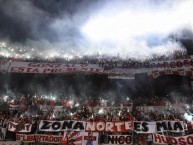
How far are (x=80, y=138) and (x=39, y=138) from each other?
2.80 meters

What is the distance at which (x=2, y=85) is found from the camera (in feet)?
96.6

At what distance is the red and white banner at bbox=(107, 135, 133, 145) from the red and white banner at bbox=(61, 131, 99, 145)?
925 mm

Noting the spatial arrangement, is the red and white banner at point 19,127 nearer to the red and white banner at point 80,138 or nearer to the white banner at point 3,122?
the white banner at point 3,122

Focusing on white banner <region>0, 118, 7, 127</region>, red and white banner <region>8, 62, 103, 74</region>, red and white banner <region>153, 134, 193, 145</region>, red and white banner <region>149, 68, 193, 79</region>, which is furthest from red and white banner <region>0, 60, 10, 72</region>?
red and white banner <region>153, 134, 193, 145</region>

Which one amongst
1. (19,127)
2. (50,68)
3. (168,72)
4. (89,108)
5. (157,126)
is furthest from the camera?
(50,68)

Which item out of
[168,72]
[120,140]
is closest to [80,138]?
[120,140]

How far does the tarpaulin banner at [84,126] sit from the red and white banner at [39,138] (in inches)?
27.6

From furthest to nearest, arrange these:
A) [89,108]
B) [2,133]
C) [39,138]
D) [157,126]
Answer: [89,108] → [2,133] → [39,138] → [157,126]

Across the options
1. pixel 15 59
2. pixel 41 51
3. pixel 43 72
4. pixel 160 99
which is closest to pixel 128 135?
pixel 160 99

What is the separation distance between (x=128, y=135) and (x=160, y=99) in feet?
31.5

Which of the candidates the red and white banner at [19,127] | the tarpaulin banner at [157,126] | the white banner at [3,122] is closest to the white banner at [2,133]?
the red and white banner at [19,127]

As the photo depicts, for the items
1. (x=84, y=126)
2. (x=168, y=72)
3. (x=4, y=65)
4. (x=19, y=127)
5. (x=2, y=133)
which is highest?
(x=4, y=65)

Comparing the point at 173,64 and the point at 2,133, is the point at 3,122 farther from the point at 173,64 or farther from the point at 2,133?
the point at 173,64

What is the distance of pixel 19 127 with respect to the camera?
59.6 feet
